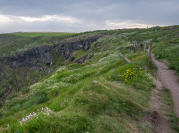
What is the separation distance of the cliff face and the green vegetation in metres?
141

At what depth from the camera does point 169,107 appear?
8.17 metres

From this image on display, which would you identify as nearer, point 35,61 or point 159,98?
point 159,98

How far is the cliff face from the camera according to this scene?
157 m

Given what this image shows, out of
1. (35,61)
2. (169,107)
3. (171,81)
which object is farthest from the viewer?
(35,61)

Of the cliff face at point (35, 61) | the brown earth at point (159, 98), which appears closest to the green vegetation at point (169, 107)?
the brown earth at point (159, 98)

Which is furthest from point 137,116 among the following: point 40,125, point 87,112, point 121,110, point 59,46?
point 59,46

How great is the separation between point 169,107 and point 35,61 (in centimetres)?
20057

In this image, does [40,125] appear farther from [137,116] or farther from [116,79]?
[116,79]

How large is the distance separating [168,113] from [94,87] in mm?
4462

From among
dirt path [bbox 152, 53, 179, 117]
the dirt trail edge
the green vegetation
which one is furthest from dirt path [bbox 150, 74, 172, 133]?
dirt path [bbox 152, 53, 179, 117]

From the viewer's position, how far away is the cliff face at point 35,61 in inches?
6190

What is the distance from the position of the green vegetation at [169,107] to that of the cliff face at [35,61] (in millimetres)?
141135

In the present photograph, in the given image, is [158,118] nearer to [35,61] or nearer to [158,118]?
[158,118]

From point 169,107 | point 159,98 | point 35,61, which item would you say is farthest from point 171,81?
point 35,61
